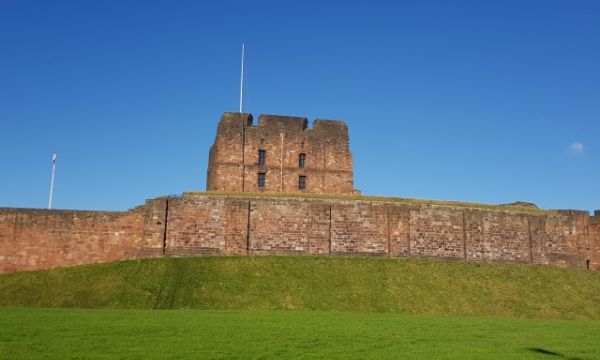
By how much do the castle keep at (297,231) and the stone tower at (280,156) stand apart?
617 centimetres

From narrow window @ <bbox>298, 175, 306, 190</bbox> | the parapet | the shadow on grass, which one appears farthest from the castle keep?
the shadow on grass

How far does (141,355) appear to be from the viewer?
1215 centimetres

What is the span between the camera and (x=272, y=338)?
15039 millimetres

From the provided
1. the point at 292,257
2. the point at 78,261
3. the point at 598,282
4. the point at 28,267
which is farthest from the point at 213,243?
the point at 598,282

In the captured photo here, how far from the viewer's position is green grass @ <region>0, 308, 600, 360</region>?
1273 cm

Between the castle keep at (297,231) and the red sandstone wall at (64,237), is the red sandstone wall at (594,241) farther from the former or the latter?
the red sandstone wall at (64,237)

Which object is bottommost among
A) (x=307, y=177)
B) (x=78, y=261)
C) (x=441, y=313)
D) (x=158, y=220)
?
(x=441, y=313)

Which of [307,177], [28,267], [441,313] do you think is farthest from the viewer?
[307,177]

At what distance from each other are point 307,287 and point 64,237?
14.5m

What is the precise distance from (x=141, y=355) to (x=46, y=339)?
10.5ft

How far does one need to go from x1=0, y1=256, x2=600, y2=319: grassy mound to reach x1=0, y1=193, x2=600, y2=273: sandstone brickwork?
185 centimetres

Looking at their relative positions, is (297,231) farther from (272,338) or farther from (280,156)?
(272,338)

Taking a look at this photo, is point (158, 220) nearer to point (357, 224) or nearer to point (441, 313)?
point (357, 224)

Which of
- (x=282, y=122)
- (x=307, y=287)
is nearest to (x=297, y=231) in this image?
(x=307, y=287)
